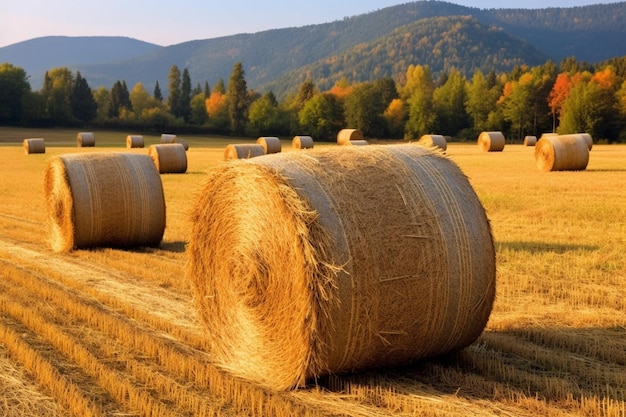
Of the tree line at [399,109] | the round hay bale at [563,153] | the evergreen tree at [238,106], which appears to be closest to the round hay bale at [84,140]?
the tree line at [399,109]

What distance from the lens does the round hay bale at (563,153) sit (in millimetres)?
27734

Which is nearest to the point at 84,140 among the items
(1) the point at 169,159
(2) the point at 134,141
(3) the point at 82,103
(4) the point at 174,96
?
(2) the point at 134,141

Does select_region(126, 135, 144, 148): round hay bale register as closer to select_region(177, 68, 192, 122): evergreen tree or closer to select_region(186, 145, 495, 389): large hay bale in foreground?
select_region(186, 145, 495, 389): large hay bale in foreground

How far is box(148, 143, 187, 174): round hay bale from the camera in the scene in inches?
1178

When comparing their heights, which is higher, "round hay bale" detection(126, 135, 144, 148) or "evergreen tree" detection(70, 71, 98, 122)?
"evergreen tree" detection(70, 71, 98, 122)

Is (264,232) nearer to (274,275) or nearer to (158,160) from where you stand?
(274,275)

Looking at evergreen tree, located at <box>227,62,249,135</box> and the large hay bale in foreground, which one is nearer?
the large hay bale in foreground

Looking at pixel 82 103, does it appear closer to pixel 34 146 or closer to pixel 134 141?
pixel 134 141

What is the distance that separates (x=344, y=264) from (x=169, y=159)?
81.4 feet

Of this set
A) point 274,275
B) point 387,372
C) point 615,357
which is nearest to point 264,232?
point 274,275

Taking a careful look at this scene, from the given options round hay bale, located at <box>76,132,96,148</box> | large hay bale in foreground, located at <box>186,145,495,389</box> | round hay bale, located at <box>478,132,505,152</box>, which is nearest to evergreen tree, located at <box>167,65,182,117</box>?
round hay bale, located at <box>76,132,96,148</box>

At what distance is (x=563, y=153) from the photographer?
1093 inches

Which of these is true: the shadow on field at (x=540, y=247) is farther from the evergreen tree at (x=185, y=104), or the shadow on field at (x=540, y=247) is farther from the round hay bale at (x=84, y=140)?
the evergreen tree at (x=185, y=104)

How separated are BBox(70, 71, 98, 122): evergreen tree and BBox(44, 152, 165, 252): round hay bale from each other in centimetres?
9189
